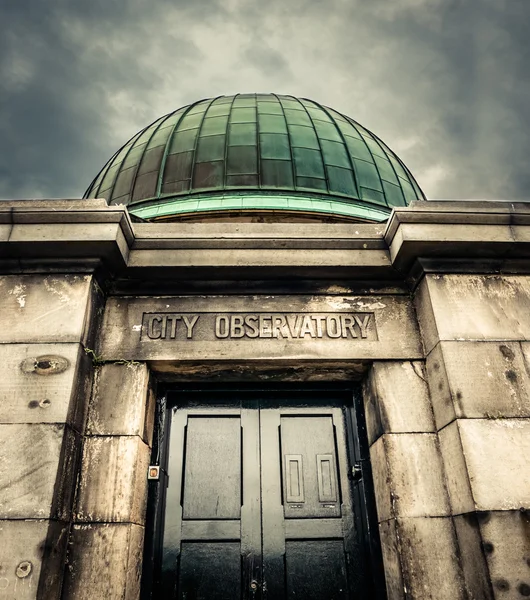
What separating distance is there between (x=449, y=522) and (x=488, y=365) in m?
1.55

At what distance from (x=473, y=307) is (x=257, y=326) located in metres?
2.37

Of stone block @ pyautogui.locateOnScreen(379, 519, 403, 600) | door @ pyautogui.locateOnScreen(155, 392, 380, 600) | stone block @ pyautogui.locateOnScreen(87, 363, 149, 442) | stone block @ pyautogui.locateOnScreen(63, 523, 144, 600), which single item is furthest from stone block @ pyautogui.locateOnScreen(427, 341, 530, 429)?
stone block @ pyautogui.locateOnScreen(63, 523, 144, 600)

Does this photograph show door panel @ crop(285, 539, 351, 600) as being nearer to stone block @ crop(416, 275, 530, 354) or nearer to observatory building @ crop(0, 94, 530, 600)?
observatory building @ crop(0, 94, 530, 600)

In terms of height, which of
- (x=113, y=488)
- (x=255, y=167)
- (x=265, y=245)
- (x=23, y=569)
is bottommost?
(x=23, y=569)

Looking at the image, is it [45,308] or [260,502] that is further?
[260,502]

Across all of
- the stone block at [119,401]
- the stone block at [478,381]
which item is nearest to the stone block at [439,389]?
the stone block at [478,381]

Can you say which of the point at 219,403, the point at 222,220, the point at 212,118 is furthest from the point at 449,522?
the point at 212,118

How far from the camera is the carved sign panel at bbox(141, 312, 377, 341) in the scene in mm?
5074

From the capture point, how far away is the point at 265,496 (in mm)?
4938

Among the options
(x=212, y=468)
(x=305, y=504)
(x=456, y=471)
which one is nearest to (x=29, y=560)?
(x=212, y=468)

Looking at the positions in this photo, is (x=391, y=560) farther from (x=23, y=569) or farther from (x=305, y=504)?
(x=23, y=569)

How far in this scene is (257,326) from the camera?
515cm

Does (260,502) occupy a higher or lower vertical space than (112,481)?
lower

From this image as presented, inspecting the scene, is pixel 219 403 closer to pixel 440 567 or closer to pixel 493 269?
pixel 440 567
